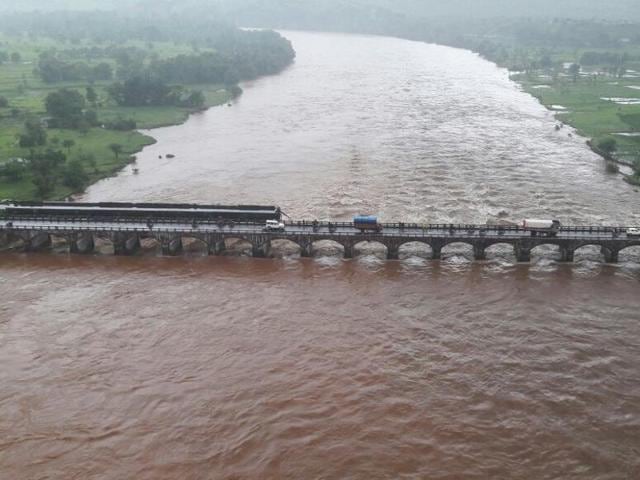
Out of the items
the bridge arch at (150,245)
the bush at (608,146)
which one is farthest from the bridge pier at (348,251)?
the bush at (608,146)

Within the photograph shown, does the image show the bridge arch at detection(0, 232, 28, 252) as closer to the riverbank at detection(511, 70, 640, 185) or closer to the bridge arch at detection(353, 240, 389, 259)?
the bridge arch at detection(353, 240, 389, 259)

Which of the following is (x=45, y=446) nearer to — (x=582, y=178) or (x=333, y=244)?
(x=333, y=244)

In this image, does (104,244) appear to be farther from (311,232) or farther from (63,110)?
(63,110)

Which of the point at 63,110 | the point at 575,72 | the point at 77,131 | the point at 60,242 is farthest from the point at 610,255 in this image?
the point at 575,72

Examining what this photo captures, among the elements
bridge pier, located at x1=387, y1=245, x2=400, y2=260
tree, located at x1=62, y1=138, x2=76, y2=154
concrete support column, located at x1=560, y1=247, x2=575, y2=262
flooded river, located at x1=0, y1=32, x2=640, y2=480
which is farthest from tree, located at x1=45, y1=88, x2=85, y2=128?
concrete support column, located at x1=560, y1=247, x2=575, y2=262

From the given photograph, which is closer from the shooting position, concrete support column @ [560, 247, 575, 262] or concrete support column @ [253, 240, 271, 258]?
concrete support column @ [560, 247, 575, 262]

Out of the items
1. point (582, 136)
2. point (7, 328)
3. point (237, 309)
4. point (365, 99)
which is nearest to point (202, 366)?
point (237, 309)
